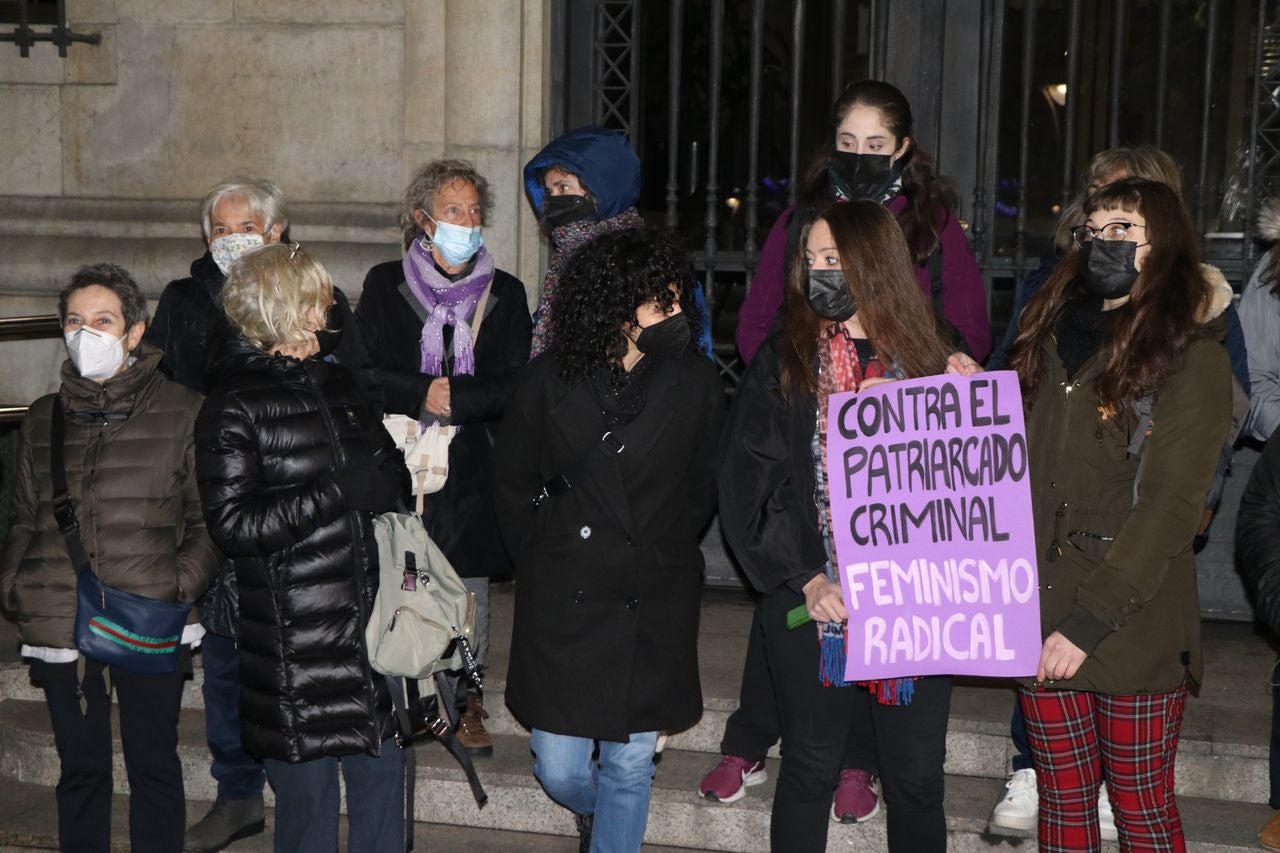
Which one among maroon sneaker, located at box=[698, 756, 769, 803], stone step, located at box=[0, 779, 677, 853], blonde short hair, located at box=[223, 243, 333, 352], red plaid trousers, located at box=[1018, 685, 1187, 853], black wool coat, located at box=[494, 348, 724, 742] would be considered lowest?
stone step, located at box=[0, 779, 677, 853]

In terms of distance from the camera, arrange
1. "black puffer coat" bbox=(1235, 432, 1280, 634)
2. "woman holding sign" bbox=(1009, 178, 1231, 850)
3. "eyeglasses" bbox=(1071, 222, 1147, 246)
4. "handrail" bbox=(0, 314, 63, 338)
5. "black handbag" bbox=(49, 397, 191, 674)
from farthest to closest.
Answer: "handrail" bbox=(0, 314, 63, 338) → "black handbag" bbox=(49, 397, 191, 674) → "eyeglasses" bbox=(1071, 222, 1147, 246) → "woman holding sign" bbox=(1009, 178, 1231, 850) → "black puffer coat" bbox=(1235, 432, 1280, 634)

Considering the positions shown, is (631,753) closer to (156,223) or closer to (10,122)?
(156,223)

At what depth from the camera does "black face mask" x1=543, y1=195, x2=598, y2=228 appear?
4.79m

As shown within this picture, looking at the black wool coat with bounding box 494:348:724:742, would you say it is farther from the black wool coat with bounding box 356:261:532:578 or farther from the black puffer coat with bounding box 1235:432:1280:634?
the black puffer coat with bounding box 1235:432:1280:634

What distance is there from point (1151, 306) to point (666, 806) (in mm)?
2357

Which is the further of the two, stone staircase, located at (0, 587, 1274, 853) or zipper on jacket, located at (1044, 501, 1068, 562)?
stone staircase, located at (0, 587, 1274, 853)

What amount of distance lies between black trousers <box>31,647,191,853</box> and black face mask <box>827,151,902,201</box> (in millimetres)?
2451

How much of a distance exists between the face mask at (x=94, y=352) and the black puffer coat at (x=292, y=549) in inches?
18.3

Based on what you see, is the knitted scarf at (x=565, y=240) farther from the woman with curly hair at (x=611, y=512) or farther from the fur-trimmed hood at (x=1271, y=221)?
the fur-trimmed hood at (x=1271, y=221)

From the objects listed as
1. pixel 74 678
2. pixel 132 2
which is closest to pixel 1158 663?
pixel 74 678

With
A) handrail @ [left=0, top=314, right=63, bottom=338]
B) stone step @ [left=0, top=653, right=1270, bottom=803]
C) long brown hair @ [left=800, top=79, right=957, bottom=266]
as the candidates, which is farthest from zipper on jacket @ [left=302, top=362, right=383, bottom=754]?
handrail @ [left=0, top=314, right=63, bottom=338]

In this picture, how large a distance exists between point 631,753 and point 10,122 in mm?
4807

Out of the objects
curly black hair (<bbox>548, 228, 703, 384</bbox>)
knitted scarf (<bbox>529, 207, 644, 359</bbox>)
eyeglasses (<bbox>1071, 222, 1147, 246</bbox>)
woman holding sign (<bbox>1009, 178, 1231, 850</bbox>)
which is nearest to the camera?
woman holding sign (<bbox>1009, 178, 1231, 850</bbox>)

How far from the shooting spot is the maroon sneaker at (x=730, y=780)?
4828 mm
